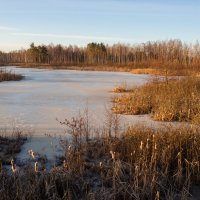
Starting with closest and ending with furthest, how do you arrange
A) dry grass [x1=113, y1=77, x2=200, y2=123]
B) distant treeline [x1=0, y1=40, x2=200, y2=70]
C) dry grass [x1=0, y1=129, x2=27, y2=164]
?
1. dry grass [x1=0, y1=129, x2=27, y2=164]
2. dry grass [x1=113, y1=77, x2=200, y2=123]
3. distant treeline [x1=0, y1=40, x2=200, y2=70]

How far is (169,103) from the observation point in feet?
27.8

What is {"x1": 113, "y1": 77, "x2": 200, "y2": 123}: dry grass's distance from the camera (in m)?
7.99

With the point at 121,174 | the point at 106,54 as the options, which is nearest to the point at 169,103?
the point at 121,174

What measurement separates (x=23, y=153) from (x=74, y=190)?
1.55 m

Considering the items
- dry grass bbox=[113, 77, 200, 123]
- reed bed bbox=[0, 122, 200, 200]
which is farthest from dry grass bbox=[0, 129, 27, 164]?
dry grass bbox=[113, 77, 200, 123]

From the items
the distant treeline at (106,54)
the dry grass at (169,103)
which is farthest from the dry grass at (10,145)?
the distant treeline at (106,54)

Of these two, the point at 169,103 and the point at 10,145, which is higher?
the point at 169,103

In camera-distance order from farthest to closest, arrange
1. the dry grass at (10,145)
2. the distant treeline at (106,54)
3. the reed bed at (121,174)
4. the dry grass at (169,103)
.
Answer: the distant treeline at (106,54) → the dry grass at (169,103) → the dry grass at (10,145) → the reed bed at (121,174)

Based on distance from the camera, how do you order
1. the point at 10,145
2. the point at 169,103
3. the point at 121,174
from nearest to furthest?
1. the point at 121,174
2. the point at 10,145
3. the point at 169,103

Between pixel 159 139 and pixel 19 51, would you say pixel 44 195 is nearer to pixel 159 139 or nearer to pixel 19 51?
pixel 159 139

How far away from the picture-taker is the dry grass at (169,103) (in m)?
7.99

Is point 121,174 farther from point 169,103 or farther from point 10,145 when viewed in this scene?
point 169,103

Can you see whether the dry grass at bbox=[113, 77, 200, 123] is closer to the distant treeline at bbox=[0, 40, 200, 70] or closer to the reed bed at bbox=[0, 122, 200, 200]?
the reed bed at bbox=[0, 122, 200, 200]

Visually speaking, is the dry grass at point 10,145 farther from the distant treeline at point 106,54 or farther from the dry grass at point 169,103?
the distant treeline at point 106,54
